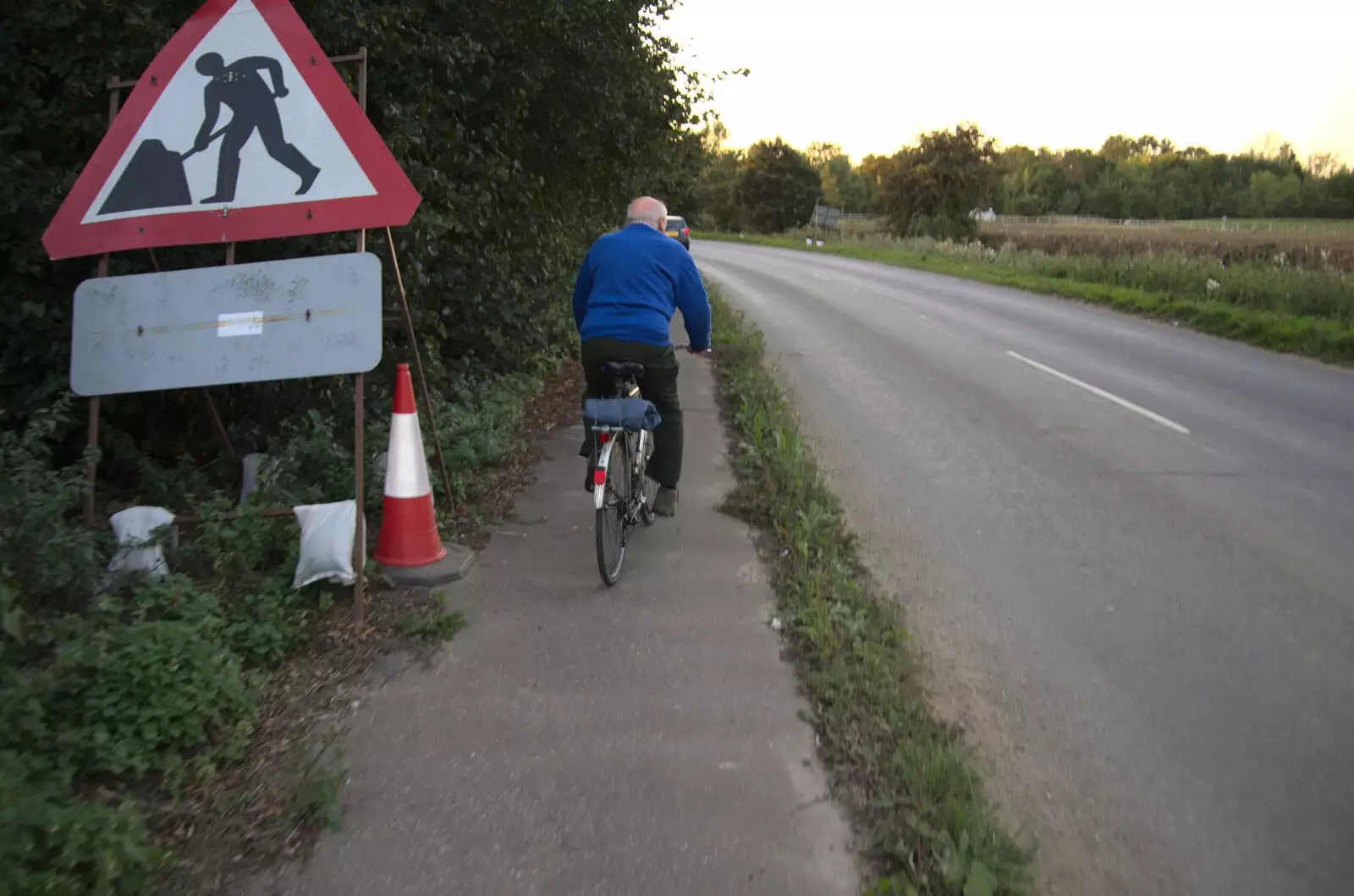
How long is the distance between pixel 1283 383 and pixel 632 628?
31.3ft

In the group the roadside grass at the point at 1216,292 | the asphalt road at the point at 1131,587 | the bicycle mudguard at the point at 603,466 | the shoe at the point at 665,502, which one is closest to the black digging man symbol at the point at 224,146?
the bicycle mudguard at the point at 603,466

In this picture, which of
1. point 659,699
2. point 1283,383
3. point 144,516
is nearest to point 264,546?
point 144,516

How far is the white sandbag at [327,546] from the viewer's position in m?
4.34

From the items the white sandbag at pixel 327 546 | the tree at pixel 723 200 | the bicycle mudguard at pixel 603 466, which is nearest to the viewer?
the white sandbag at pixel 327 546

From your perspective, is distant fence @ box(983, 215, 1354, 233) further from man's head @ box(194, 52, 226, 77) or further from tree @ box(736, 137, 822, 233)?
man's head @ box(194, 52, 226, 77)

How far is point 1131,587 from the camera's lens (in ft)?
17.2

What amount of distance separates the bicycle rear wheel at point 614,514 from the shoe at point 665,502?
0.64 m

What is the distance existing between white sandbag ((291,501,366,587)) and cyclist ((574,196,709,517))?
1.22 metres

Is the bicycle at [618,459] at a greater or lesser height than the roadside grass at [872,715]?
greater

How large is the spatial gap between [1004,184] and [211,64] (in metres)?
89.0

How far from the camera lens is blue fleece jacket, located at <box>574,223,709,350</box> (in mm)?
5336

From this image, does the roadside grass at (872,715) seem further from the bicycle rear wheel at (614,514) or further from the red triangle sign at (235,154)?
the red triangle sign at (235,154)

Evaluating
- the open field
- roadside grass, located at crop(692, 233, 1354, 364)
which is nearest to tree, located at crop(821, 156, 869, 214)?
the open field

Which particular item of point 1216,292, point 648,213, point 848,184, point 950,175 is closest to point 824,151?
point 848,184
